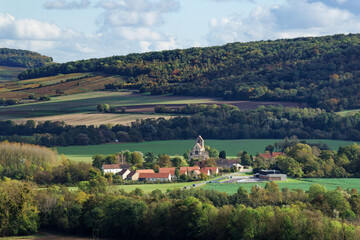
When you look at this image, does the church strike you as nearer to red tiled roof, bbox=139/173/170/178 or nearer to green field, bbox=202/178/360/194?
red tiled roof, bbox=139/173/170/178

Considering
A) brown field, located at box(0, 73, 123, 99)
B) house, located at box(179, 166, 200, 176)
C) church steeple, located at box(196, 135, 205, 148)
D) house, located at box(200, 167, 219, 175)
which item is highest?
brown field, located at box(0, 73, 123, 99)

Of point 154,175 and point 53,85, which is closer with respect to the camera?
point 154,175

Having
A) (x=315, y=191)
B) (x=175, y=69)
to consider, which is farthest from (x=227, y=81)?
(x=315, y=191)

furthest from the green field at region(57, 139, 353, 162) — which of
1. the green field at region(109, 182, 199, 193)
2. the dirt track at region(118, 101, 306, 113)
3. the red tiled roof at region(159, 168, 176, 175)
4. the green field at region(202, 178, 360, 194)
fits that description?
the green field at region(202, 178, 360, 194)

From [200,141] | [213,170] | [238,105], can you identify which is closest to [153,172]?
[213,170]

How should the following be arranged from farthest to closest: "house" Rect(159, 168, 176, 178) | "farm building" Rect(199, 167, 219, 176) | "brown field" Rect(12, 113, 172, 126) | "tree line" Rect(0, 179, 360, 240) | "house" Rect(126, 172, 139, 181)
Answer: "brown field" Rect(12, 113, 172, 126) < "farm building" Rect(199, 167, 219, 176) < "house" Rect(159, 168, 176, 178) < "house" Rect(126, 172, 139, 181) < "tree line" Rect(0, 179, 360, 240)

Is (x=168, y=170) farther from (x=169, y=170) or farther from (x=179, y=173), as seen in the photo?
(x=179, y=173)
